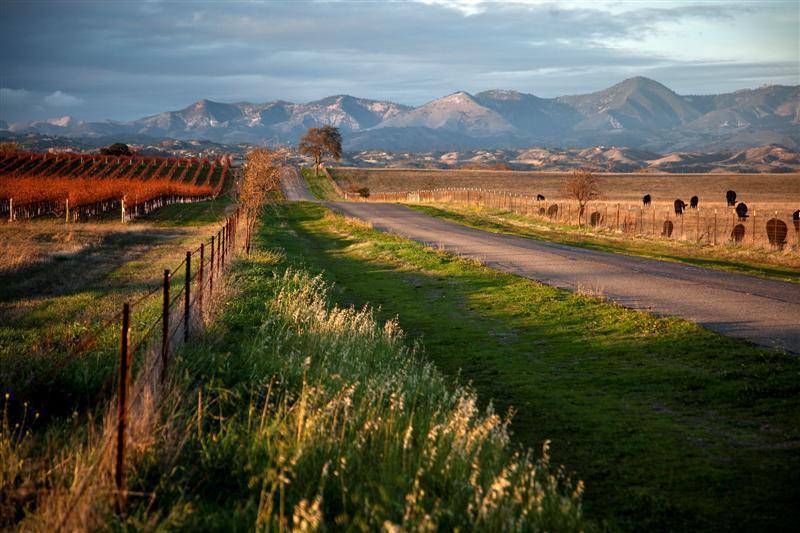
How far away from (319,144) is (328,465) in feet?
420

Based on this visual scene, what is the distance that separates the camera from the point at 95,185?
55.1 m

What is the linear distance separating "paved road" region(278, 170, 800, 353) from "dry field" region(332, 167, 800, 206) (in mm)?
58034

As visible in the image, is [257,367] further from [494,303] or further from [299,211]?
[299,211]

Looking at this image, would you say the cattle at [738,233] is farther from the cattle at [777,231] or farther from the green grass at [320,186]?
the green grass at [320,186]

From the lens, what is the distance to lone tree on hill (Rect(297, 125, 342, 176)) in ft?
428

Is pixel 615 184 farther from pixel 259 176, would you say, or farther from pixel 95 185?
pixel 259 176

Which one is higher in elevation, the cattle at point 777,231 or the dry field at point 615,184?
the dry field at point 615,184

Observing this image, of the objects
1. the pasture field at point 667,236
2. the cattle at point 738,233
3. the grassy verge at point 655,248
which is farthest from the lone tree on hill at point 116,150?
the cattle at point 738,233

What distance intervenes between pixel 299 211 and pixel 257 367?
164 feet

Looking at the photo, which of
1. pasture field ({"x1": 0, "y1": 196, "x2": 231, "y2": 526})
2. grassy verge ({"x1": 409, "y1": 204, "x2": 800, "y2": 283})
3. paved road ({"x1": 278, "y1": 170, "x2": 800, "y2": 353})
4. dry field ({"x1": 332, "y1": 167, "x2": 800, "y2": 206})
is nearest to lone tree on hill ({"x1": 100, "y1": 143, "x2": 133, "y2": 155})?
dry field ({"x1": 332, "y1": 167, "x2": 800, "y2": 206})

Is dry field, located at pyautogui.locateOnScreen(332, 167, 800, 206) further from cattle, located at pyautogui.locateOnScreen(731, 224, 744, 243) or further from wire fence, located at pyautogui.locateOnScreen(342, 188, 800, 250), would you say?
cattle, located at pyautogui.locateOnScreen(731, 224, 744, 243)

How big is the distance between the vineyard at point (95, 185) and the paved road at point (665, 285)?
88.2ft

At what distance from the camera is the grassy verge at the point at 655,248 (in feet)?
79.3

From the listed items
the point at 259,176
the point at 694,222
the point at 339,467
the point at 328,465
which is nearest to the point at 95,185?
the point at 259,176
